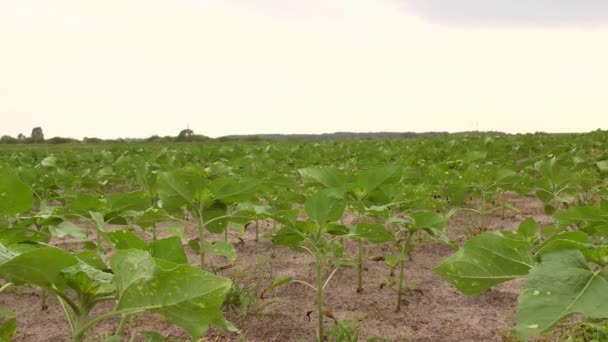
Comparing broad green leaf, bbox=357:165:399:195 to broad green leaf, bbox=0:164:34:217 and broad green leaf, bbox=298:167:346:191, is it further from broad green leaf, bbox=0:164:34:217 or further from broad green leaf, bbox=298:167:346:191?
broad green leaf, bbox=0:164:34:217

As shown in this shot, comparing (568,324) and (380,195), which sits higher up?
(380,195)

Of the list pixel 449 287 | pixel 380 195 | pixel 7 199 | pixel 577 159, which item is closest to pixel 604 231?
pixel 380 195

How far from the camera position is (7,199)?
1421 mm

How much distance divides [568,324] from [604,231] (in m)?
0.81

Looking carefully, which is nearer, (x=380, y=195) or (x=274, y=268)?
(x=380, y=195)

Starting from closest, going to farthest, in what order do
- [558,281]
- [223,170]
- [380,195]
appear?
[558,281], [380,195], [223,170]

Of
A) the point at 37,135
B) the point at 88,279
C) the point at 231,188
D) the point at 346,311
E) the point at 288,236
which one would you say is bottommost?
the point at 346,311

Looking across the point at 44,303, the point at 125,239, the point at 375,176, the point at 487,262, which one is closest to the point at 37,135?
the point at 44,303

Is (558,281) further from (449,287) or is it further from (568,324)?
(449,287)

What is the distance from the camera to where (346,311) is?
2820mm

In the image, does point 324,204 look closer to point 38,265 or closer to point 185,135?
point 38,265

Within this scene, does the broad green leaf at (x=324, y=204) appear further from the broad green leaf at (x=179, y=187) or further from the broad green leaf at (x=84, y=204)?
the broad green leaf at (x=84, y=204)

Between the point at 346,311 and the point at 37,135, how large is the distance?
50483 mm

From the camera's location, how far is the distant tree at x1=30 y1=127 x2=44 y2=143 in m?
43.6
